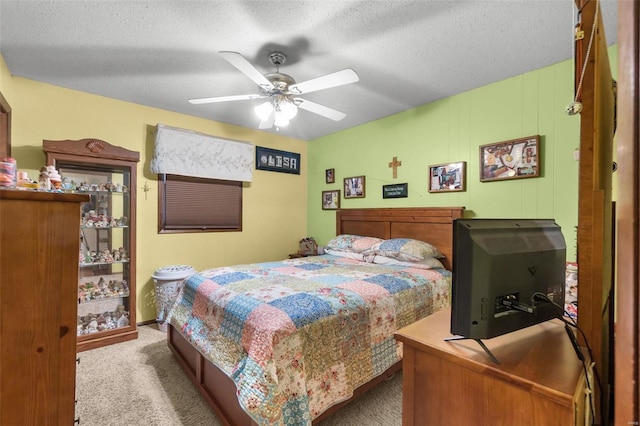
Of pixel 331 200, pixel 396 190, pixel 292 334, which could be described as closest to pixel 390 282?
pixel 292 334

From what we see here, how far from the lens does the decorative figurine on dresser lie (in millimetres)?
2674

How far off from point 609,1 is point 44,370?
121 inches

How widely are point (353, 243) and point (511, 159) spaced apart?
1.83 meters

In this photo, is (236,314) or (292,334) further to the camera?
(236,314)

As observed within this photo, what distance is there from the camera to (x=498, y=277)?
33.5 inches

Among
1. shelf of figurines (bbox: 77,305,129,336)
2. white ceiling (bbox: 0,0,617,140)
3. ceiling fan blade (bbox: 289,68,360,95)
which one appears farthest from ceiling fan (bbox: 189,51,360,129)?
shelf of figurines (bbox: 77,305,129,336)

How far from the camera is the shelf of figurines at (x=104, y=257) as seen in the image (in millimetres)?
2725

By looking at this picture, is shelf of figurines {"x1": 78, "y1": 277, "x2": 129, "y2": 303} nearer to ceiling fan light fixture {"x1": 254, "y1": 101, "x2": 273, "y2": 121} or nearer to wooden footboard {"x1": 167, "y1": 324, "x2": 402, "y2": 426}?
wooden footboard {"x1": 167, "y1": 324, "x2": 402, "y2": 426}

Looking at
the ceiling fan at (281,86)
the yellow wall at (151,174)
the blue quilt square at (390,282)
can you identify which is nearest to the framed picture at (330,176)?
the yellow wall at (151,174)

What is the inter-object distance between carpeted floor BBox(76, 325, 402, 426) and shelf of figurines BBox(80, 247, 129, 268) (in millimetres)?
821

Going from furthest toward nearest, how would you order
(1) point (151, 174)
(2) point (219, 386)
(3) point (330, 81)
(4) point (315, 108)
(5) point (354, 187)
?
(5) point (354, 187) → (1) point (151, 174) → (4) point (315, 108) → (3) point (330, 81) → (2) point (219, 386)

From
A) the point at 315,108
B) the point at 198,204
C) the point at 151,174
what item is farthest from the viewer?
the point at 198,204

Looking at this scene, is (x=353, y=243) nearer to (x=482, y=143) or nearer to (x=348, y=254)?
(x=348, y=254)

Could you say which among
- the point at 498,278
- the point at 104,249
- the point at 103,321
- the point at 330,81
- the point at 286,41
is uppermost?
the point at 286,41
